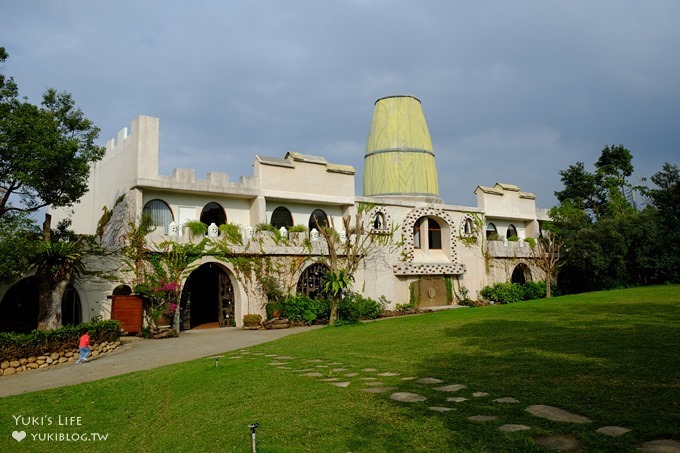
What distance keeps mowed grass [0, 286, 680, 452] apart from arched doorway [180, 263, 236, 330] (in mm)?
7808

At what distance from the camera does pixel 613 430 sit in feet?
16.8

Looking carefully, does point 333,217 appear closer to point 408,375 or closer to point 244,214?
point 244,214

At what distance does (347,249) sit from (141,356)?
9.96 meters

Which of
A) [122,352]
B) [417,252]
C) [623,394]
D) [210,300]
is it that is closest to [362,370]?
[623,394]

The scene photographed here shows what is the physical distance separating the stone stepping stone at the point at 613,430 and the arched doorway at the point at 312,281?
697 inches

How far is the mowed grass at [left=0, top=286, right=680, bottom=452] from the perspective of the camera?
5.55m

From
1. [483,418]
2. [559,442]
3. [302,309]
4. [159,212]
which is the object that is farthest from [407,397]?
[159,212]

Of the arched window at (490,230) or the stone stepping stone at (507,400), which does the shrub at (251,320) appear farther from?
the arched window at (490,230)

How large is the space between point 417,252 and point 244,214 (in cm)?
970

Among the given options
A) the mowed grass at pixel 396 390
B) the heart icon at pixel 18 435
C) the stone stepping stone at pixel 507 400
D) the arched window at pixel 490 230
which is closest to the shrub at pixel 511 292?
the arched window at pixel 490 230

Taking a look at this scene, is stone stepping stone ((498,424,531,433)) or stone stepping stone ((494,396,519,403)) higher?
stone stepping stone ((494,396,519,403))

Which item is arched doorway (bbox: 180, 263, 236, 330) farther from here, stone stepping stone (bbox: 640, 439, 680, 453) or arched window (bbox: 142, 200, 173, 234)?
stone stepping stone (bbox: 640, 439, 680, 453)

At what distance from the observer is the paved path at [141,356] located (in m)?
11.6

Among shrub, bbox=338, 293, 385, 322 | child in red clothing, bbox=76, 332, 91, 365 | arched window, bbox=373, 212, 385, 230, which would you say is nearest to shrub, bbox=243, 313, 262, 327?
shrub, bbox=338, 293, 385, 322
